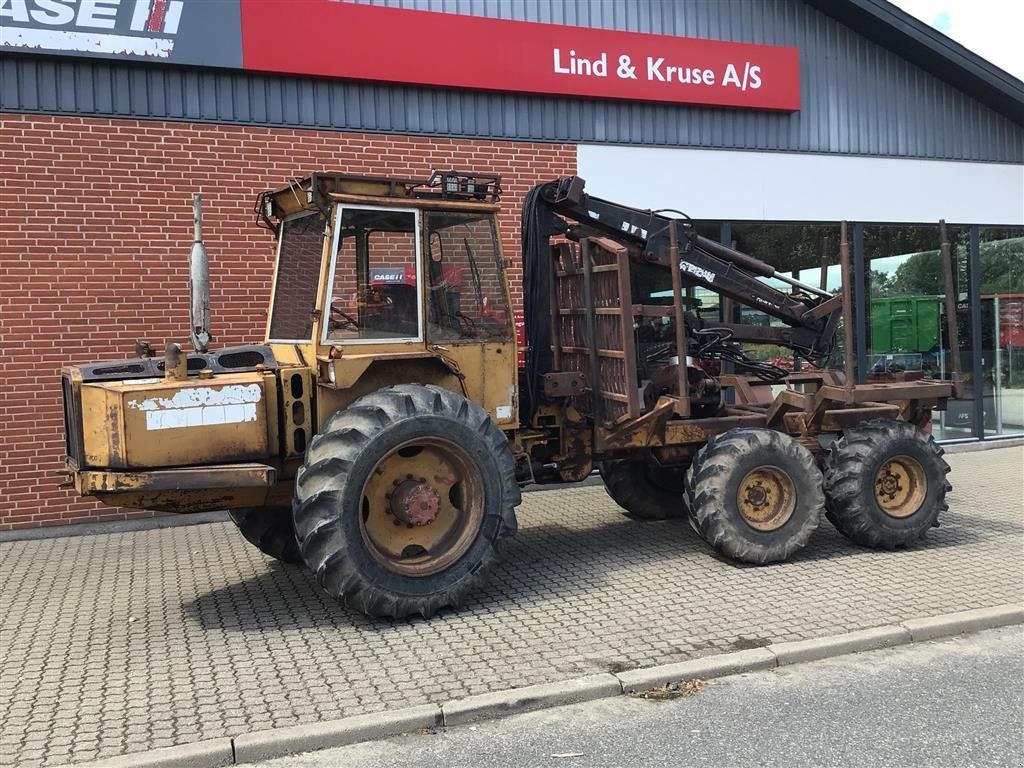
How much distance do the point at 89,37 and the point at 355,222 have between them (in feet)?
13.9

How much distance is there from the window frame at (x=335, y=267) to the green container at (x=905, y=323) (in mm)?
8074

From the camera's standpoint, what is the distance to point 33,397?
321 inches

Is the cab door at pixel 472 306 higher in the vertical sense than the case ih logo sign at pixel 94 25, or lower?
lower

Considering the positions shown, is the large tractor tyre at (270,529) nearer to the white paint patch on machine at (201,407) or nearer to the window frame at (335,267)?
the white paint patch on machine at (201,407)

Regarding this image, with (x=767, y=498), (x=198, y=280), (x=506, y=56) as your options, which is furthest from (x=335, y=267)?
(x=506, y=56)

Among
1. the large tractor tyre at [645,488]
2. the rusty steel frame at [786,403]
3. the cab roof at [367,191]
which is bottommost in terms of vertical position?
the large tractor tyre at [645,488]

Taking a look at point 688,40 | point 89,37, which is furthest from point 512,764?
point 688,40

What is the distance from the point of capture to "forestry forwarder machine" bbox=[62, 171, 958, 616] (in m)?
5.27

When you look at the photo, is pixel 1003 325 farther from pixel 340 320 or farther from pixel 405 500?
pixel 340 320

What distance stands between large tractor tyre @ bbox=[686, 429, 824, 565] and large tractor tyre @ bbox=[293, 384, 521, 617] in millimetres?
1635

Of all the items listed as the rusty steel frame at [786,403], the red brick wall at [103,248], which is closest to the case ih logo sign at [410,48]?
the red brick wall at [103,248]

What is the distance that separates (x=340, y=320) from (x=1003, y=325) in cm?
1081

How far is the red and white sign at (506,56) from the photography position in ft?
28.8

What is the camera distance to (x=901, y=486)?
23.4 ft
